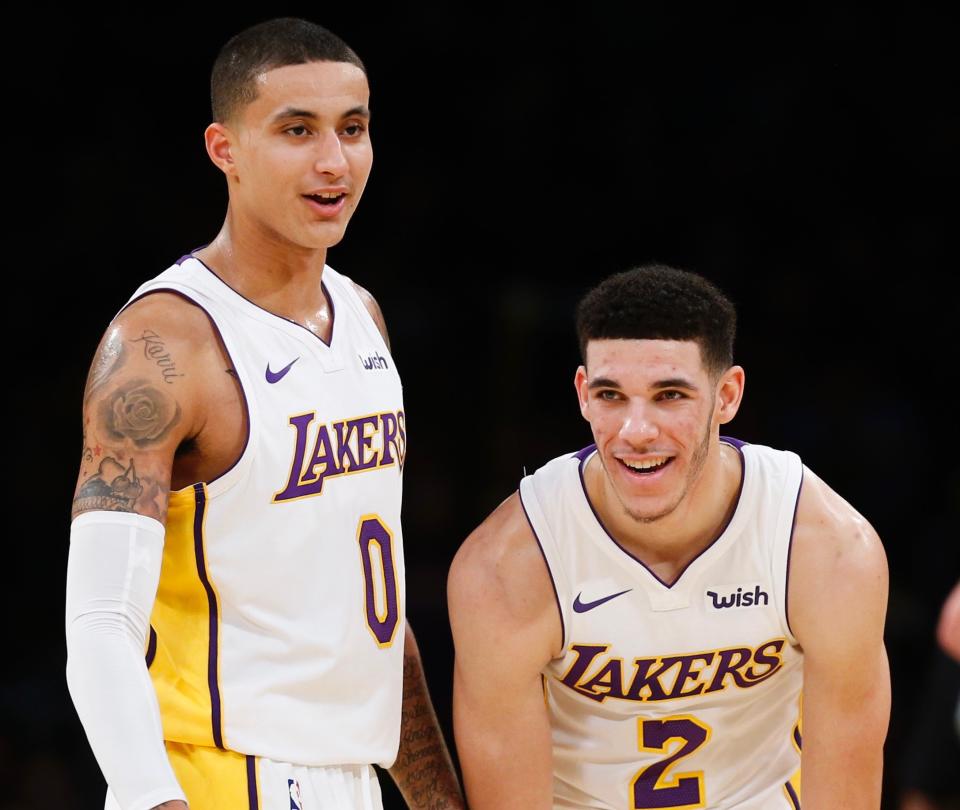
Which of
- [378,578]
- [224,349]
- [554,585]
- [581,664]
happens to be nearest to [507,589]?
[554,585]

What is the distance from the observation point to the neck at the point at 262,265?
3.07 m

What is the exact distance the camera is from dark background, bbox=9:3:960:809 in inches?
272

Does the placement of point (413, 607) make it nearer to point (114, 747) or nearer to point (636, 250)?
point (636, 250)

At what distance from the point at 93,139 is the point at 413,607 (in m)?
3.04

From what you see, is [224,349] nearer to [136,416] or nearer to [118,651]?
[136,416]

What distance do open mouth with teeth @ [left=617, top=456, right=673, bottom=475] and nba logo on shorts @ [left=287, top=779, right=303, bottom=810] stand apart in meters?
0.92

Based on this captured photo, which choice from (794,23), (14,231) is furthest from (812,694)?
(794,23)

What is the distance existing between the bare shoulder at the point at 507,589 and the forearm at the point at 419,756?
163 millimetres

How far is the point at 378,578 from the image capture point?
3057mm

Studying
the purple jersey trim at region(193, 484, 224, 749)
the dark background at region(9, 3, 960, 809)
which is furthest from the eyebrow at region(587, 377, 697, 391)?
the dark background at region(9, 3, 960, 809)

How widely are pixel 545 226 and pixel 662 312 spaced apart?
14.9 feet

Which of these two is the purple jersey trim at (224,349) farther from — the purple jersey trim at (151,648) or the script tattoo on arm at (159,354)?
the purple jersey trim at (151,648)

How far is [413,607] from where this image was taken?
6.19m

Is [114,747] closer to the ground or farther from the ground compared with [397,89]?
closer to the ground
